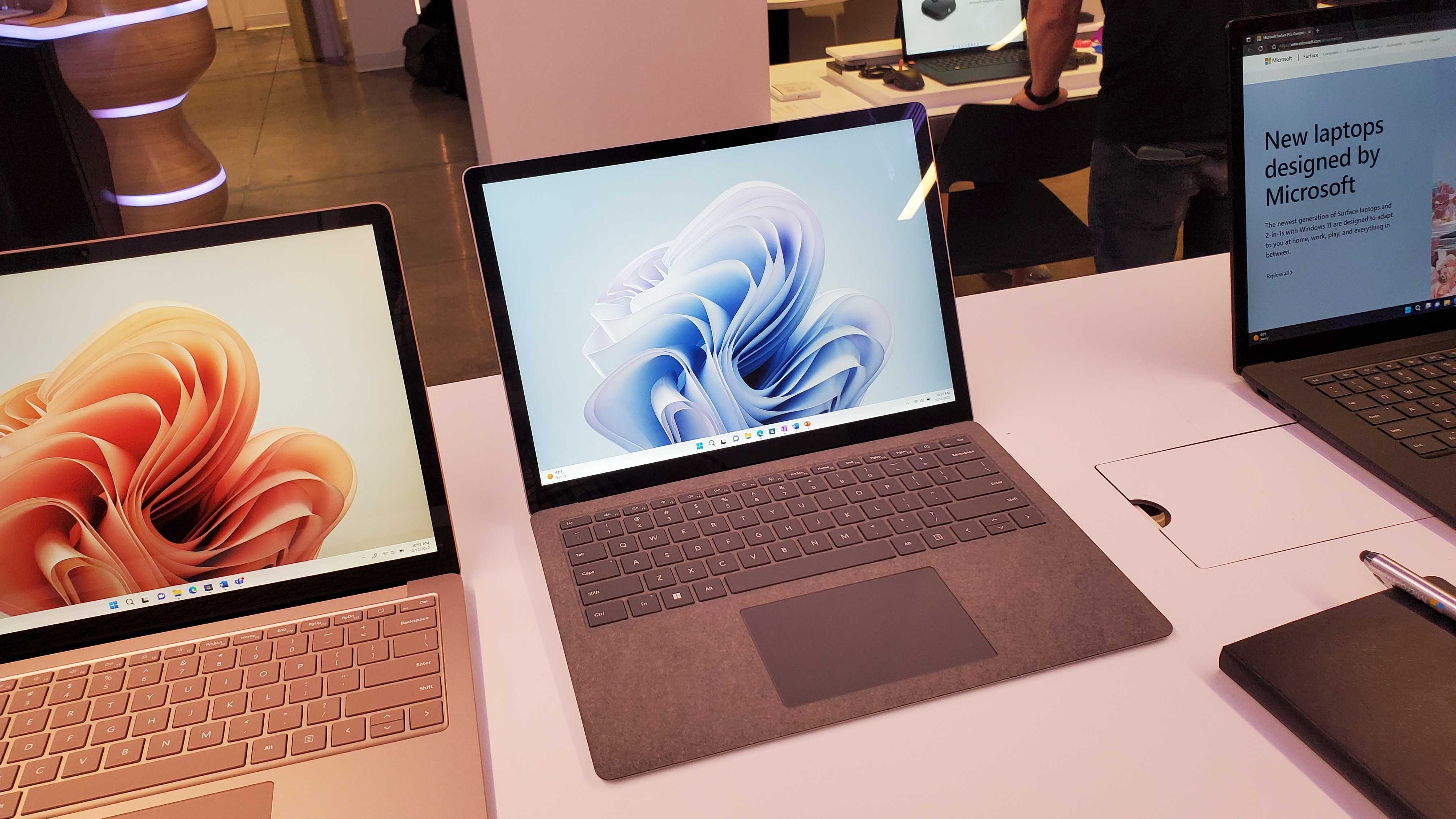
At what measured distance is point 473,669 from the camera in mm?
683

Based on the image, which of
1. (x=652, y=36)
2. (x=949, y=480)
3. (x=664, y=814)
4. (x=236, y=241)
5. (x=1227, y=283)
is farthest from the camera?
(x=652, y=36)

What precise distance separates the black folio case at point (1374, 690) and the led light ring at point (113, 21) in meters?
2.67

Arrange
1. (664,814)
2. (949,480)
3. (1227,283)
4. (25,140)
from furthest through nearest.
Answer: (1227,283)
(25,140)
(949,480)
(664,814)

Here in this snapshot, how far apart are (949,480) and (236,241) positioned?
0.62m

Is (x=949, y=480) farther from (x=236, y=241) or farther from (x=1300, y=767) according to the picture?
(x=236, y=241)

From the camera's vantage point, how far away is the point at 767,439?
85cm

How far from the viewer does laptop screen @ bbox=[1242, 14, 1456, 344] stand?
2.93 feet

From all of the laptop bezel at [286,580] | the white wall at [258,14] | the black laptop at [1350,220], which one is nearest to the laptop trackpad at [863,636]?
the laptop bezel at [286,580]

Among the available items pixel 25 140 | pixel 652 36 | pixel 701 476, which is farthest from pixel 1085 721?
pixel 652 36

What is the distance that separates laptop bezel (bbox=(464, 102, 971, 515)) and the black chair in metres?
1.13

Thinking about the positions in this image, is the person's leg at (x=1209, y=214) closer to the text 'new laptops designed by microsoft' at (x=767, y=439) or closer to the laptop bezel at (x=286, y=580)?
the text 'new laptops designed by microsoft' at (x=767, y=439)

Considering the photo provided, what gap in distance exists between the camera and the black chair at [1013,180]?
195 cm

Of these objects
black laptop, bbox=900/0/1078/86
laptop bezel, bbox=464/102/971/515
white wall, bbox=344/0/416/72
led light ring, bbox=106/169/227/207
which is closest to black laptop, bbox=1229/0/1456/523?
laptop bezel, bbox=464/102/971/515

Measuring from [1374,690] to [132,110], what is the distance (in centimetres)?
315
